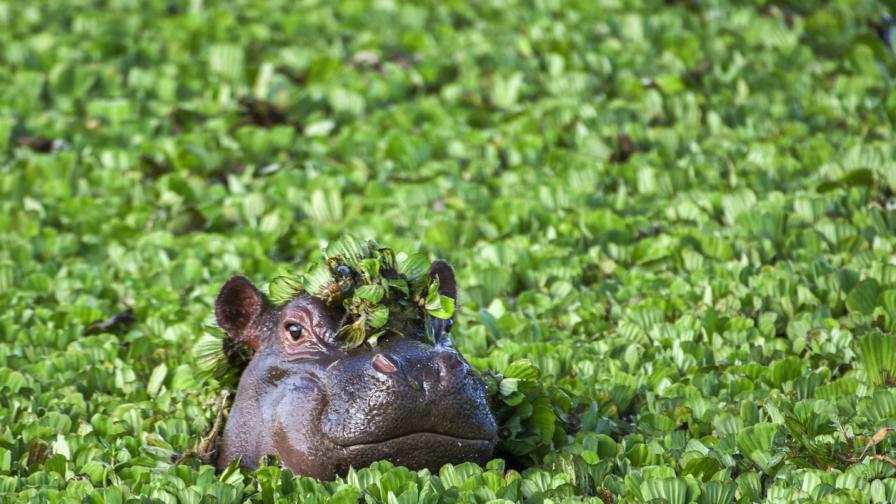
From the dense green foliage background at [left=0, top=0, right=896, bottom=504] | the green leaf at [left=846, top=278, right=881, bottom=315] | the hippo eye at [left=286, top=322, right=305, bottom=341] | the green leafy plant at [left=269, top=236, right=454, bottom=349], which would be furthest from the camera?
the green leaf at [left=846, top=278, right=881, bottom=315]

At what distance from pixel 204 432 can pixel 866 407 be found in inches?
103

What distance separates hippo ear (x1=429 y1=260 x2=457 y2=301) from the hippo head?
0.18 m

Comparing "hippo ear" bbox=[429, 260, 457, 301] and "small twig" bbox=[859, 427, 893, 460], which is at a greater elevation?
"hippo ear" bbox=[429, 260, 457, 301]

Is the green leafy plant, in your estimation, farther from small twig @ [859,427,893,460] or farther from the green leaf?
the green leaf

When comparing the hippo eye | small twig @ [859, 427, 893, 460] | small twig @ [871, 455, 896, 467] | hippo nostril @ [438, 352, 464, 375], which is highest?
hippo nostril @ [438, 352, 464, 375]

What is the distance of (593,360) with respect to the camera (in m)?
6.05

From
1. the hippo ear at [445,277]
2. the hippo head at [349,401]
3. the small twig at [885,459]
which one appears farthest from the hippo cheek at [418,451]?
the small twig at [885,459]

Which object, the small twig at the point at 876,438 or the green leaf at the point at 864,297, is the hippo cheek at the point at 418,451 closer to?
the small twig at the point at 876,438

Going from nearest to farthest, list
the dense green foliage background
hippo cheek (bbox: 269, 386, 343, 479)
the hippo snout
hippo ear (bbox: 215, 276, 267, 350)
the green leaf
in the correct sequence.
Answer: the hippo snout → hippo cheek (bbox: 269, 386, 343, 479) → the dense green foliage background → hippo ear (bbox: 215, 276, 267, 350) → the green leaf

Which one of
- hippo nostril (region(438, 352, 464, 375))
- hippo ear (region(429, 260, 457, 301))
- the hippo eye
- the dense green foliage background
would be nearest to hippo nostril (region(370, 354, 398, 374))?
hippo nostril (region(438, 352, 464, 375))

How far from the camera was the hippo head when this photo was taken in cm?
451

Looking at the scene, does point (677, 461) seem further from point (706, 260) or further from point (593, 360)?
point (706, 260)

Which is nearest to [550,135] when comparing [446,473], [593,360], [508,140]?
[508,140]

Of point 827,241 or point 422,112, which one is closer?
point 827,241
